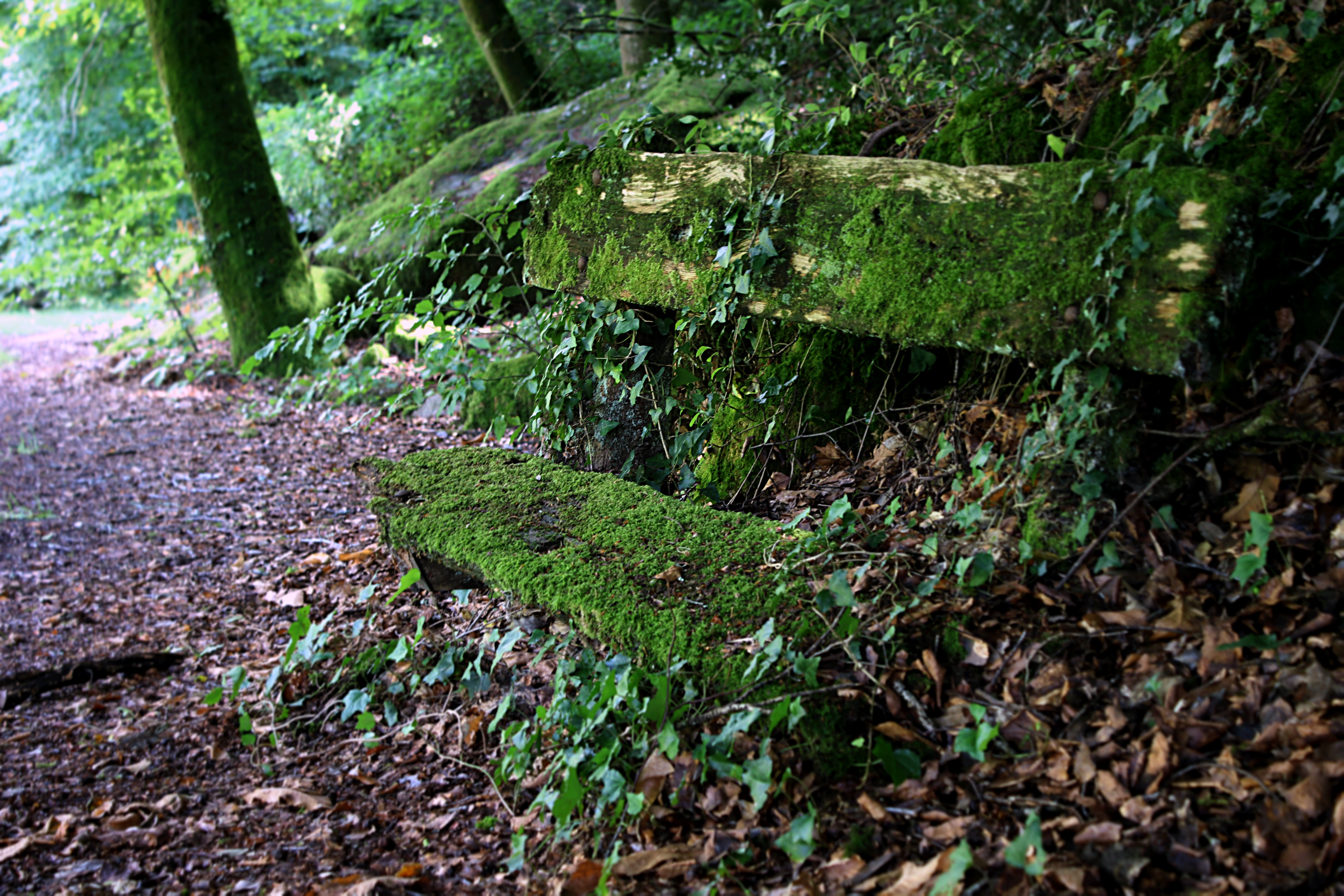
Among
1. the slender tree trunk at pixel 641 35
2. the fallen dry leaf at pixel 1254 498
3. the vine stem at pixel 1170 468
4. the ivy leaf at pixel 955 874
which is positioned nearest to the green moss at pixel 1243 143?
the vine stem at pixel 1170 468

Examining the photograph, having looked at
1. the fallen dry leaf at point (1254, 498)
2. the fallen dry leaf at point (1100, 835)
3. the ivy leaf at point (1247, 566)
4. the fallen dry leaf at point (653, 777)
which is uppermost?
the fallen dry leaf at point (1254, 498)

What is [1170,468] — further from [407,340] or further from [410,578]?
[407,340]

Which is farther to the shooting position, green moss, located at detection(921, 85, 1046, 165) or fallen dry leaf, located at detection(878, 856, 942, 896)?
green moss, located at detection(921, 85, 1046, 165)

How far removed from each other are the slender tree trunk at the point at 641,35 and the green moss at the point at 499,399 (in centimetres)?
454

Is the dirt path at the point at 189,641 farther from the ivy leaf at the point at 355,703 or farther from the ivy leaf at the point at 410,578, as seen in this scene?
the ivy leaf at the point at 410,578

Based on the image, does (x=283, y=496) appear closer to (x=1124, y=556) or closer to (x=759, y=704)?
(x=759, y=704)

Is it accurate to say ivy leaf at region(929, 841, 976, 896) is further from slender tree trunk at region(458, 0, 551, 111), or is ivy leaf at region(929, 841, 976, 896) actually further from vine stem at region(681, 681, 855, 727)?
slender tree trunk at region(458, 0, 551, 111)

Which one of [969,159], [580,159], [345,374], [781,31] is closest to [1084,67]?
[969,159]

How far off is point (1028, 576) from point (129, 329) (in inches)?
485

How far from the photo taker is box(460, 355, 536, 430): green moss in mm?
5508

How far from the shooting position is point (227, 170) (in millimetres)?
8133

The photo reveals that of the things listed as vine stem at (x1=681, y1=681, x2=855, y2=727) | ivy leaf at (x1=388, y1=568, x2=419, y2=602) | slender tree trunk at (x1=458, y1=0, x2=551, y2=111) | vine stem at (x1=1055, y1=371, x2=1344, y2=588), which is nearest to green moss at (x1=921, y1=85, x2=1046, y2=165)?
vine stem at (x1=1055, y1=371, x2=1344, y2=588)

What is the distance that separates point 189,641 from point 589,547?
92.6 inches

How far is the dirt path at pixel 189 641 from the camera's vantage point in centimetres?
245
